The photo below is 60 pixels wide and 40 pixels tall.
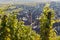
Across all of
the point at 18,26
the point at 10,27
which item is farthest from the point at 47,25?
the point at 10,27

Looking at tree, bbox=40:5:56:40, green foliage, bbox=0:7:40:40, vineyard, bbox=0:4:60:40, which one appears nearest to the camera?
green foliage, bbox=0:7:40:40

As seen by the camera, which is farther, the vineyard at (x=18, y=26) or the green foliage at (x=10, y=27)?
the vineyard at (x=18, y=26)

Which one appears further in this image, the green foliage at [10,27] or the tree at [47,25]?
the tree at [47,25]

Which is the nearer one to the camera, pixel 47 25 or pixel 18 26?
pixel 47 25

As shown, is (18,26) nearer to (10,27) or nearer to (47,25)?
(10,27)

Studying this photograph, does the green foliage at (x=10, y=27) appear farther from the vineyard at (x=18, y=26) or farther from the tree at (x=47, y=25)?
the tree at (x=47, y=25)

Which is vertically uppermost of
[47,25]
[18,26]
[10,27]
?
[10,27]

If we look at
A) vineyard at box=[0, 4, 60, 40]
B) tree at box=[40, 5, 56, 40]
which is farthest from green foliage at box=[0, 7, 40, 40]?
tree at box=[40, 5, 56, 40]

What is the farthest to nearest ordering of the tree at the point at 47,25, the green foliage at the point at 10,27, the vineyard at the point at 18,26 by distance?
the tree at the point at 47,25
the vineyard at the point at 18,26
the green foliage at the point at 10,27

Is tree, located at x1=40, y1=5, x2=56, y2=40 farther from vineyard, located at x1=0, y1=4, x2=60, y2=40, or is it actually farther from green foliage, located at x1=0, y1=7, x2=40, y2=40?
green foliage, located at x1=0, y1=7, x2=40, y2=40

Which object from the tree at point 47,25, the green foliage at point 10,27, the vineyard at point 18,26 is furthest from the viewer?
the tree at point 47,25

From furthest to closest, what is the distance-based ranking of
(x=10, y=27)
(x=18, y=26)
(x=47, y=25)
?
(x=18, y=26) → (x=47, y=25) → (x=10, y=27)

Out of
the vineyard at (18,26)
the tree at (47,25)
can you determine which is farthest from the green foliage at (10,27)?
the tree at (47,25)
